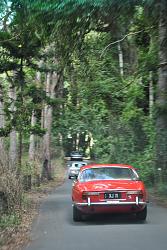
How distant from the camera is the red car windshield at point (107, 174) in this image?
14.8 metres

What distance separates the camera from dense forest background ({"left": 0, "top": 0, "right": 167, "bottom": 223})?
11641mm

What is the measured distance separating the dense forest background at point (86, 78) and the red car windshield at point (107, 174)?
1.89m

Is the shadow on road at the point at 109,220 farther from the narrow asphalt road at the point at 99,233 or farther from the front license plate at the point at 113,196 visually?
the front license plate at the point at 113,196

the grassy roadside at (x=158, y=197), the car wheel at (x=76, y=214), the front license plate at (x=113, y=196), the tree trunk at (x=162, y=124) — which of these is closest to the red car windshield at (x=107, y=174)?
the car wheel at (x=76, y=214)

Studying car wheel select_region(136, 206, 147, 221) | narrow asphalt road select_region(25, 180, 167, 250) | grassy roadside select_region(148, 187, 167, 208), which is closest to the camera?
narrow asphalt road select_region(25, 180, 167, 250)

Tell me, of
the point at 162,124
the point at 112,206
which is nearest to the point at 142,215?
the point at 112,206

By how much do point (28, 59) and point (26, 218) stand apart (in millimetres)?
6555

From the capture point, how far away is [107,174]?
14.9 metres

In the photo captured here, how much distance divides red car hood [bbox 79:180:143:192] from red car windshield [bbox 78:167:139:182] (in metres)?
0.46

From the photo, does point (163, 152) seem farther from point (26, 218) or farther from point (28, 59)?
point (26, 218)

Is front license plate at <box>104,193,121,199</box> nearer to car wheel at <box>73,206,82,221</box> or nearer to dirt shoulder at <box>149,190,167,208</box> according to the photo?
car wheel at <box>73,206,82,221</box>

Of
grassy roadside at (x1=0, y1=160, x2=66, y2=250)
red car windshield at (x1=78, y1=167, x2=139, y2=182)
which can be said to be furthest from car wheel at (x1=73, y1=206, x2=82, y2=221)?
grassy roadside at (x1=0, y1=160, x2=66, y2=250)

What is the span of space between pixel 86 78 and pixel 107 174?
14.4 meters

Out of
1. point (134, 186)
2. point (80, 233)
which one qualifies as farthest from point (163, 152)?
point (80, 233)
